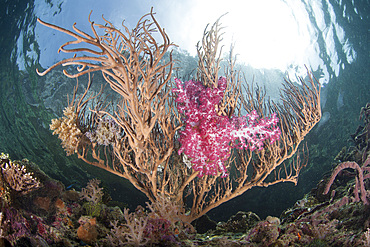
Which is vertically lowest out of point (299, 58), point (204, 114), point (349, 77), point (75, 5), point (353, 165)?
point (353, 165)

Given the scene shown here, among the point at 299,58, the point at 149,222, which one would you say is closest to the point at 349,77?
the point at 299,58

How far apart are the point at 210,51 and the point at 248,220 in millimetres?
5827

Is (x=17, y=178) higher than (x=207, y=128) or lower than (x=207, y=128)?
higher

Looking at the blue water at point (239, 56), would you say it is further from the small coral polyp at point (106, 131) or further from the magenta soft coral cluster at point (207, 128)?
the magenta soft coral cluster at point (207, 128)

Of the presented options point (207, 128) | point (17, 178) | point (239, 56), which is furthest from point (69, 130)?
point (239, 56)

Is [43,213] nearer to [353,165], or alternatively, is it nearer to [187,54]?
[353,165]

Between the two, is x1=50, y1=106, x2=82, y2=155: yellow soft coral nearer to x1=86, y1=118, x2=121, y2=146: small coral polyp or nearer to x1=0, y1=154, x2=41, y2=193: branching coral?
x1=86, y1=118, x2=121, y2=146: small coral polyp

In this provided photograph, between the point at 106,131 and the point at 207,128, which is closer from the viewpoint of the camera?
the point at 207,128

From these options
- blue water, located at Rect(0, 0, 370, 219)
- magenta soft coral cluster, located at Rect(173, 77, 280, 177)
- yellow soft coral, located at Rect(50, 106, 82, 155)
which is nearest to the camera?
magenta soft coral cluster, located at Rect(173, 77, 280, 177)

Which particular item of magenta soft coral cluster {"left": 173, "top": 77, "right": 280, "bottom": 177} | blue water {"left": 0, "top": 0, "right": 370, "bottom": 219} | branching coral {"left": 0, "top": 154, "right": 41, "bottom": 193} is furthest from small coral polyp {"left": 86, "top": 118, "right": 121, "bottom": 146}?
blue water {"left": 0, "top": 0, "right": 370, "bottom": 219}

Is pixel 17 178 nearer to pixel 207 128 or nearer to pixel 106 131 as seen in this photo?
pixel 106 131

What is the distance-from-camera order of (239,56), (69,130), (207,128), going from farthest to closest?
(239,56) → (69,130) → (207,128)

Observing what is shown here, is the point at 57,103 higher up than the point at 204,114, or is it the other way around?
the point at 57,103

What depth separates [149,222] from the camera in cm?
283
